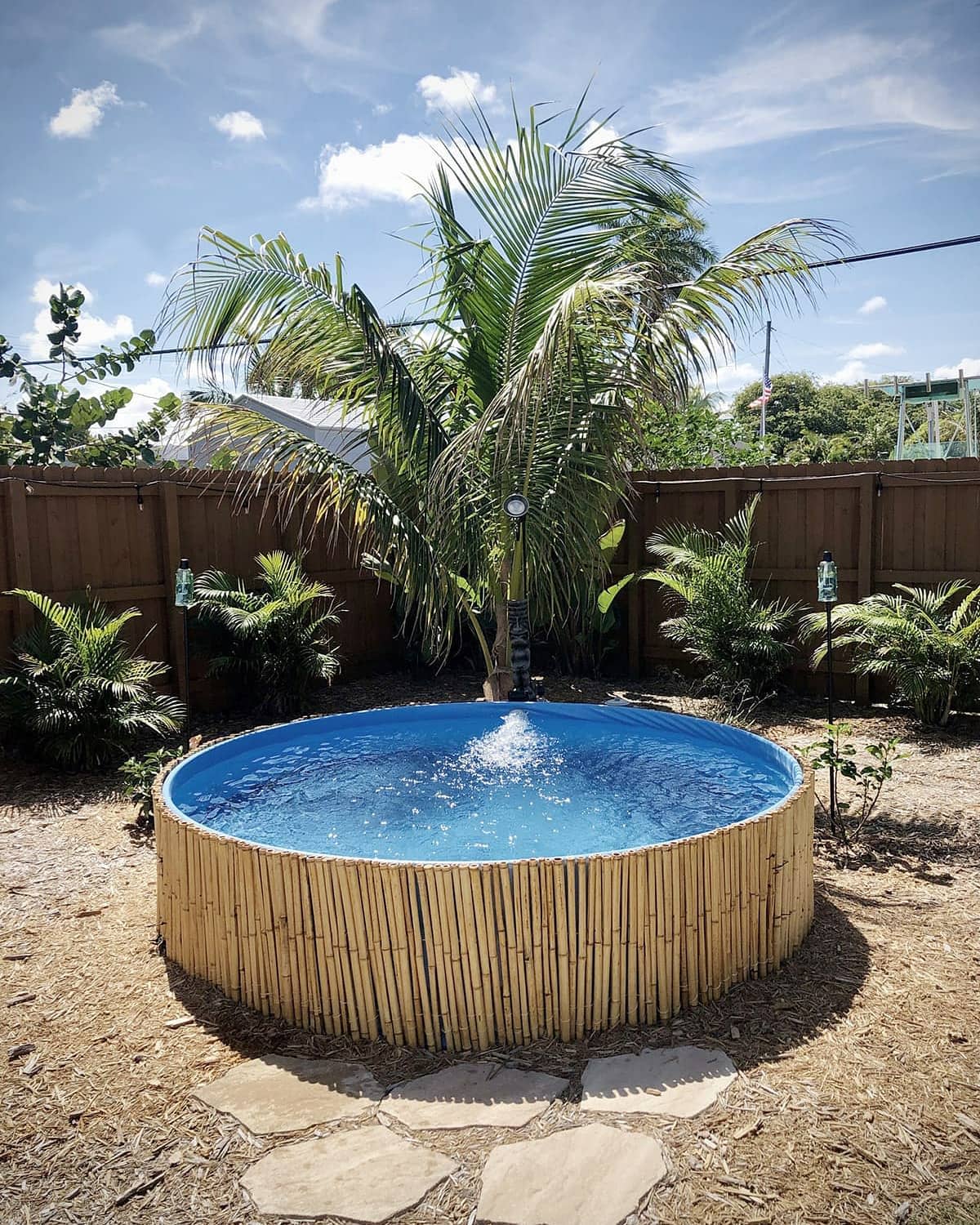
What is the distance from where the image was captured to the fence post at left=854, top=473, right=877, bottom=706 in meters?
6.81

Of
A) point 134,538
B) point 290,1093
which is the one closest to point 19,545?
point 134,538

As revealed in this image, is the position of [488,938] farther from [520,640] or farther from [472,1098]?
[520,640]

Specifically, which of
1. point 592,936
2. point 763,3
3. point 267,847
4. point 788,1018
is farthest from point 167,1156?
point 763,3

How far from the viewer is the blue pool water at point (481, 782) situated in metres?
3.73

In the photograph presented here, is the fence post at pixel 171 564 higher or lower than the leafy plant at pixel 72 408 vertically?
lower

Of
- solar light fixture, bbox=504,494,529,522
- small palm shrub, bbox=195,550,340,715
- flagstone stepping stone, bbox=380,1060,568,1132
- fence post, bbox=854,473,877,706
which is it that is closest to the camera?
flagstone stepping stone, bbox=380,1060,568,1132

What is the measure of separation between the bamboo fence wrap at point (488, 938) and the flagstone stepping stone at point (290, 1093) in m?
0.18

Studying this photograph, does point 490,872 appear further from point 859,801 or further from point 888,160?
point 888,160

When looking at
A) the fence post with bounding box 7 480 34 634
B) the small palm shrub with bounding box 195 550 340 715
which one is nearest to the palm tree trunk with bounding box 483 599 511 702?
the small palm shrub with bounding box 195 550 340 715

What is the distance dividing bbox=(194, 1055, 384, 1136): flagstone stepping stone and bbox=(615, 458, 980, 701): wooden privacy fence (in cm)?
554

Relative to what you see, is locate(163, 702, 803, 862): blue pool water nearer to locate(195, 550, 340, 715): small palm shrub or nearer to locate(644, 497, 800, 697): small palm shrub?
locate(195, 550, 340, 715): small palm shrub

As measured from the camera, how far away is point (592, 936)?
2607mm

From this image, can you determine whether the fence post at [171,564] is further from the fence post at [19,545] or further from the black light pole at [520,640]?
the black light pole at [520,640]

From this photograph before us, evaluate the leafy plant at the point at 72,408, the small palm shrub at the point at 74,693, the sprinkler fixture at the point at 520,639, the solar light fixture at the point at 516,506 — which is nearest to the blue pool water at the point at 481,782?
the sprinkler fixture at the point at 520,639
